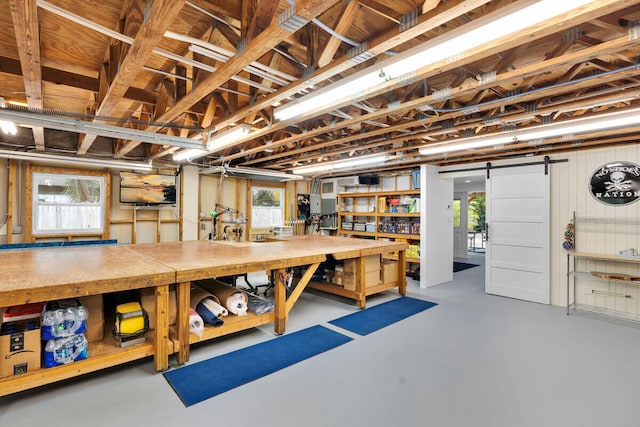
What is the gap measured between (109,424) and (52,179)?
521 cm

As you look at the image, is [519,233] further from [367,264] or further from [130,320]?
[130,320]

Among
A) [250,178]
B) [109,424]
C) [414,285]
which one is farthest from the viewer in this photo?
[250,178]

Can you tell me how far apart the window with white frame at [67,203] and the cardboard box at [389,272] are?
17.7 feet

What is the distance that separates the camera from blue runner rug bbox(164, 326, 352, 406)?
2449mm

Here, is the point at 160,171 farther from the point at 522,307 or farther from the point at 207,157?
the point at 522,307

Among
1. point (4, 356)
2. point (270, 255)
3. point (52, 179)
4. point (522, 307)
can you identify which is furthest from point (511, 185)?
point (52, 179)

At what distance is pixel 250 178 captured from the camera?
745 centimetres

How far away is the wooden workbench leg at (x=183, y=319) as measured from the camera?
9.20 feet

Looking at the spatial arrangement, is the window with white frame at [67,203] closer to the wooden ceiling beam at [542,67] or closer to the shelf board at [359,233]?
the shelf board at [359,233]

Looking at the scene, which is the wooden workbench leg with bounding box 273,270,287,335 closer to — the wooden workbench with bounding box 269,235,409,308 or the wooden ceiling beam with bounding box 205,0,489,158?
the wooden workbench with bounding box 269,235,409,308

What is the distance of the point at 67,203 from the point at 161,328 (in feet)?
14.8

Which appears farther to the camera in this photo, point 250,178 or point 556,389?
point 250,178

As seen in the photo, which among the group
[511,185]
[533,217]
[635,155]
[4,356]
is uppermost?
[635,155]

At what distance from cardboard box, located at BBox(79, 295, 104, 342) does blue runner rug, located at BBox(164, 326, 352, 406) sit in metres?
0.75
